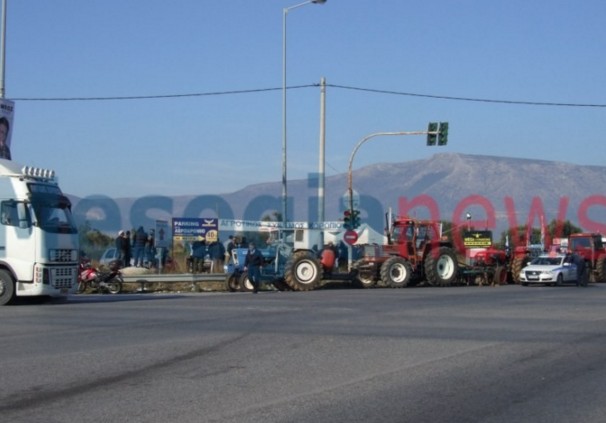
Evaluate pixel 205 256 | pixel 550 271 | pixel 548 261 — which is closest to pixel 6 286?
pixel 205 256

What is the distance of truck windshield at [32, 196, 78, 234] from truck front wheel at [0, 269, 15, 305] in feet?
5.21

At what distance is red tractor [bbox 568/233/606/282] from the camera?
4247 cm

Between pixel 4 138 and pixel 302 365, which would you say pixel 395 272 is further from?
pixel 302 365

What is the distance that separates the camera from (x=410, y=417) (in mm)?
8820

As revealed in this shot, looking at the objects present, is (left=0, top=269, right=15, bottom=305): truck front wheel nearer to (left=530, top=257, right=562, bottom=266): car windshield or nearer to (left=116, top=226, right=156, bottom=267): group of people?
(left=116, top=226, right=156, bottom=267): group of people

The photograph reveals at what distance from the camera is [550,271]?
36062 millimetres

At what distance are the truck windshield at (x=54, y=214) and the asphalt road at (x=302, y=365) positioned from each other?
2963 mm

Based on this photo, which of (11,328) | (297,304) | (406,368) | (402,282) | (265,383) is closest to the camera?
(265,383)

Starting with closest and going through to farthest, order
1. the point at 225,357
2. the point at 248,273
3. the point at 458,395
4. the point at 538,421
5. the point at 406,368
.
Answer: the point at 538,421, the point at 458,395, the point at 406,368, the point at 225,357, the point at 248,273

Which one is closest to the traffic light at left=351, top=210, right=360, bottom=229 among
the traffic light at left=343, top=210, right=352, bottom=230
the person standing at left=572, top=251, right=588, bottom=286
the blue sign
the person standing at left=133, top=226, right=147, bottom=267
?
the traffic light at left=343, top=210, right=352, bottom=230

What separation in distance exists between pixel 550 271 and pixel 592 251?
802 cm

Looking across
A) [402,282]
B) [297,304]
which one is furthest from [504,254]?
[297,304]

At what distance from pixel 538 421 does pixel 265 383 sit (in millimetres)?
3491

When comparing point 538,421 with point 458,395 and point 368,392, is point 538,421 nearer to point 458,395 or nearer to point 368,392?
point 458,395
